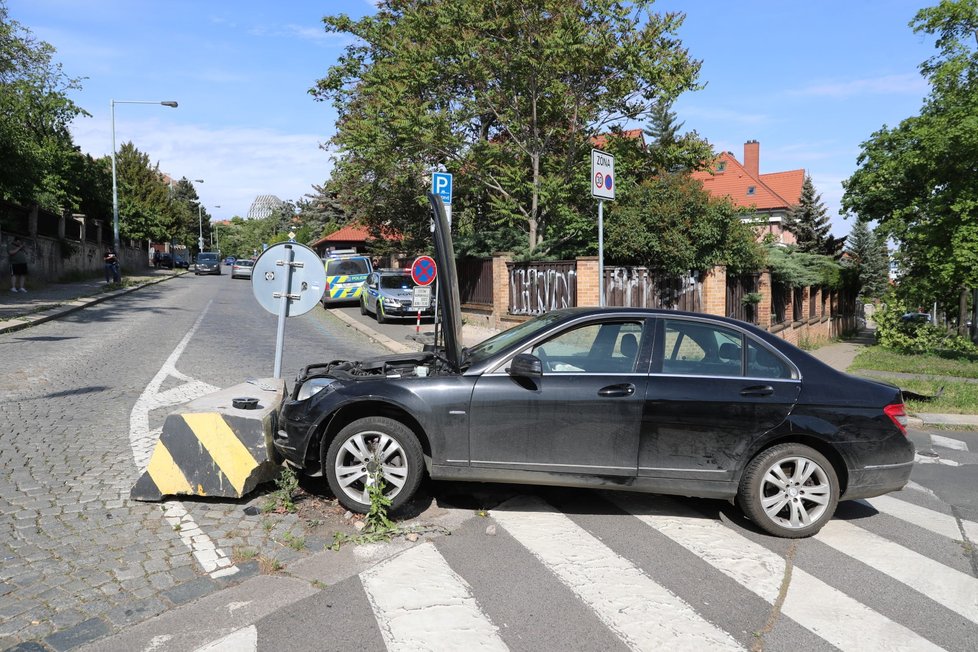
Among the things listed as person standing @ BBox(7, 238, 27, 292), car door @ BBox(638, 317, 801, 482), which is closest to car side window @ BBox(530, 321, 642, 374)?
car door @ BBox(638, 317, 801, 482)

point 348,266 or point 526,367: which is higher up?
point 348,266

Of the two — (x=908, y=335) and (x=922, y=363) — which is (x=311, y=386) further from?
(x=908, y=335)

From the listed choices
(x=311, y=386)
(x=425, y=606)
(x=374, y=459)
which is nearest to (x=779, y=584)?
(x=425, y=606)

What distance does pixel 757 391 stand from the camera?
4.80m

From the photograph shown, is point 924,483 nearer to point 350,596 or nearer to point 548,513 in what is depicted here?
point 548,513

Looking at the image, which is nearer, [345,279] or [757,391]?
[757,391]

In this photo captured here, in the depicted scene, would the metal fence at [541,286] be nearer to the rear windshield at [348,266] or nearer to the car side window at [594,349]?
the rear windshield at [348,266]

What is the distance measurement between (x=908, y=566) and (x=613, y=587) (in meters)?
2.00

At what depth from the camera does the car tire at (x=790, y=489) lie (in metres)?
4.79

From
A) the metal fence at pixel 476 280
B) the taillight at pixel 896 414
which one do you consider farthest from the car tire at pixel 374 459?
the metal fence at pixel 476 280

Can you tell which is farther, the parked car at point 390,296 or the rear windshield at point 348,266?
the rear windshield at point 348,266

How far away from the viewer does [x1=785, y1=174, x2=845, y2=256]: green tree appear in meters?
47.4

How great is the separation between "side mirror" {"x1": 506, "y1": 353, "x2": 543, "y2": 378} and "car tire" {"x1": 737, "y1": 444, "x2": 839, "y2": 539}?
163 centimetres

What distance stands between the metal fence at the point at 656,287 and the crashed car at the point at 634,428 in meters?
12.6
